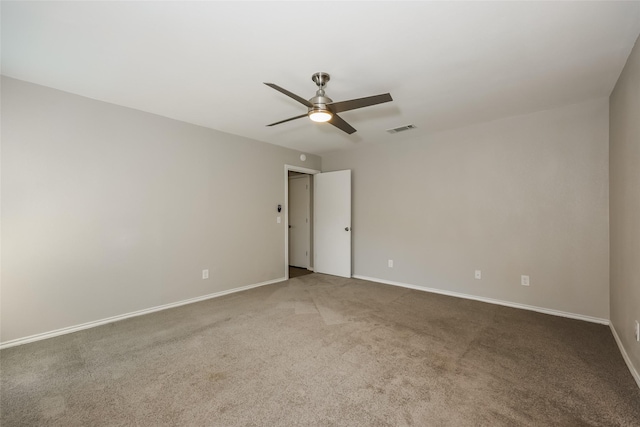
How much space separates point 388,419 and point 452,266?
2893 millimetres

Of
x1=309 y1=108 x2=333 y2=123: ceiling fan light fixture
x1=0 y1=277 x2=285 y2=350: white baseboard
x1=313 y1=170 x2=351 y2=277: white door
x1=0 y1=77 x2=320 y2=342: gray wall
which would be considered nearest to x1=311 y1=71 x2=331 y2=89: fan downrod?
x1=309 y1=108 x2=333 y2=123: ceiling fan light fixture

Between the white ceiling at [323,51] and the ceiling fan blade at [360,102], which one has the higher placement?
the white ceiling at [323,51]

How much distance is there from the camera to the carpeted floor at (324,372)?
1618mm

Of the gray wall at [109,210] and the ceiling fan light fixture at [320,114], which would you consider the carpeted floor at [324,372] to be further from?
the ceiling fan light fixture at [320,114]

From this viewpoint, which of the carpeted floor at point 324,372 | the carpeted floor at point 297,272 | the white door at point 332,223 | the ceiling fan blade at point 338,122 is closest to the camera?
the carpeted floor at point 324,372

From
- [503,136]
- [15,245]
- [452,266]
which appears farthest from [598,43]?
A: [15,245]

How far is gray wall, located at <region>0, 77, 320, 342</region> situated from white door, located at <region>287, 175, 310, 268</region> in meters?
1.66

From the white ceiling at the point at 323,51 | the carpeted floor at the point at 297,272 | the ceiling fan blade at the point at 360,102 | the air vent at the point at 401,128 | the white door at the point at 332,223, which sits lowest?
the carpeted floor at the point at 297,272

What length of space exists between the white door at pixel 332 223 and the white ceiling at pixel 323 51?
2.14 metres

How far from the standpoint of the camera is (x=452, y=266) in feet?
13.0

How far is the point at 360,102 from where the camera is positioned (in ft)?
7.04

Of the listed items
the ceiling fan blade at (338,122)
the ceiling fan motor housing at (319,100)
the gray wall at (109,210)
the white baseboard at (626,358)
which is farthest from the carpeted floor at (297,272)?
the white baseboard at (626,358)

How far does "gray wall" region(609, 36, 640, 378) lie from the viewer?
1970 mm

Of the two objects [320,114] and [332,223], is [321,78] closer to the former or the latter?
[320,114]
